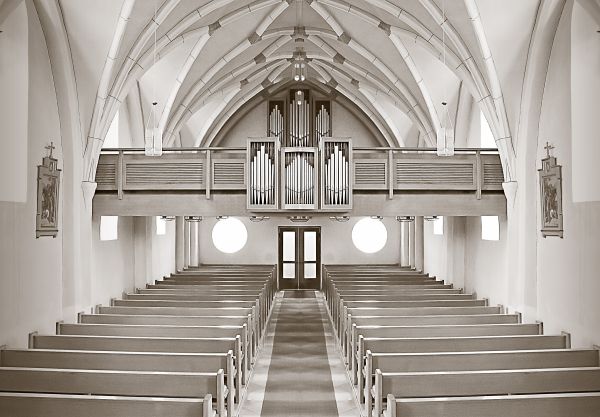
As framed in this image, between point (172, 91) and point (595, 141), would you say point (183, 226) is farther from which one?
point (595, 141)

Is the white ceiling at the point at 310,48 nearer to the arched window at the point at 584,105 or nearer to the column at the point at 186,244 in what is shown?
the arched window at the point at 584,105

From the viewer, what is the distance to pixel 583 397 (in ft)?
20.0

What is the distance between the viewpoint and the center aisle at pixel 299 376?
9398 millimetres

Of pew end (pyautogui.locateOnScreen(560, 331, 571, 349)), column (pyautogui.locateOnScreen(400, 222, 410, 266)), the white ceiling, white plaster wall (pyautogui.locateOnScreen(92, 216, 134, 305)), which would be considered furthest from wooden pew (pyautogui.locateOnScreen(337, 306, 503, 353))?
column (pyautogui.locateOnScreen(400, 222, 410, 266))

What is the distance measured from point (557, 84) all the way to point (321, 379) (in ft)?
20.6

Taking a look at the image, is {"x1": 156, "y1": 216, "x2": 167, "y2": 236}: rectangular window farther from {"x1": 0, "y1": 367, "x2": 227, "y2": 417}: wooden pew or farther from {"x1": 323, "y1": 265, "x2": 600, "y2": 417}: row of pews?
{"x1": 0, "y1": 367, "x2": 227, "y2": 417}: wooden pew

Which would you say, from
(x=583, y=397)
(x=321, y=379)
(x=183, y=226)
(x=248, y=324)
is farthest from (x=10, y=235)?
(x=183, y=226)

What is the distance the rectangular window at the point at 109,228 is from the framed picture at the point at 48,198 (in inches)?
119

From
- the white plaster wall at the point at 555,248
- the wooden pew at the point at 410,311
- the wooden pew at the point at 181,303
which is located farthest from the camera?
the wooden pew at the point at 181,303

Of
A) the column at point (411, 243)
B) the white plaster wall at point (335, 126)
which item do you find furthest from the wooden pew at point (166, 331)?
the white plaster wall at point (335, 126)

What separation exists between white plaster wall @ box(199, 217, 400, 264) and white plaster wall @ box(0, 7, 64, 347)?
14.4 meters

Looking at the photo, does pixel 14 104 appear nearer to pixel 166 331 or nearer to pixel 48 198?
pixel 48 198

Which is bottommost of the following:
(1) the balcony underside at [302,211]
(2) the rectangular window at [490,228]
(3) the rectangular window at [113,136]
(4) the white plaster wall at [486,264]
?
(4) the white plaster wall at [486,264]

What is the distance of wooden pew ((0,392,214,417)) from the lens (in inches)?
228
